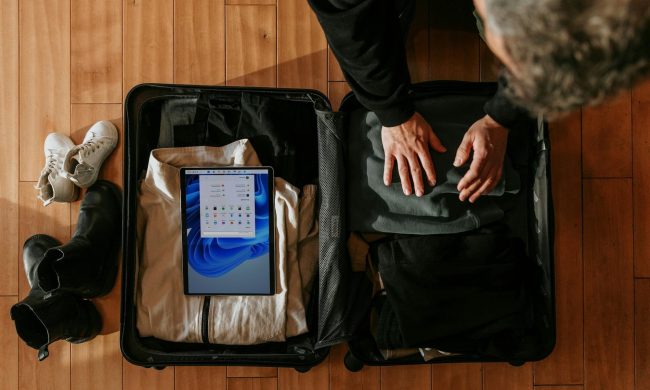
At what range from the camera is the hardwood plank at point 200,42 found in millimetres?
1260

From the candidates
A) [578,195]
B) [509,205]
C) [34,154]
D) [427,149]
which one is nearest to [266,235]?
[427,149]

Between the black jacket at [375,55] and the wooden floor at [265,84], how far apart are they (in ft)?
1.17

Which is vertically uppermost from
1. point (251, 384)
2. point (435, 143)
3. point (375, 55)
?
point (375, 55)

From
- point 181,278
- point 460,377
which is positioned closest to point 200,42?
point 181,278

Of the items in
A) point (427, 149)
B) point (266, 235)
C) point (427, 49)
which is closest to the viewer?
point (427, 149)

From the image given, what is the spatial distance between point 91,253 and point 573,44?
104 centimetres

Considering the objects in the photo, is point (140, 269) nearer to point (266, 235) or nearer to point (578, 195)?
point (266, 235)

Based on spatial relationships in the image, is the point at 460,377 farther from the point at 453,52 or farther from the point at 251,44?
the point at 251,44

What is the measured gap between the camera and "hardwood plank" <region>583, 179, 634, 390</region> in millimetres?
1254

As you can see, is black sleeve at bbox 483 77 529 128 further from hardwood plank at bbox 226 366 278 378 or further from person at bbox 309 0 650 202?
hardwood plank at bbox 226 366 278 378

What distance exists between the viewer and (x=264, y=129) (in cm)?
110

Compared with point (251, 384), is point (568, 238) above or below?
above

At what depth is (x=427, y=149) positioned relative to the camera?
38.8 inches

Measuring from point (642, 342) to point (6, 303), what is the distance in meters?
1.63
